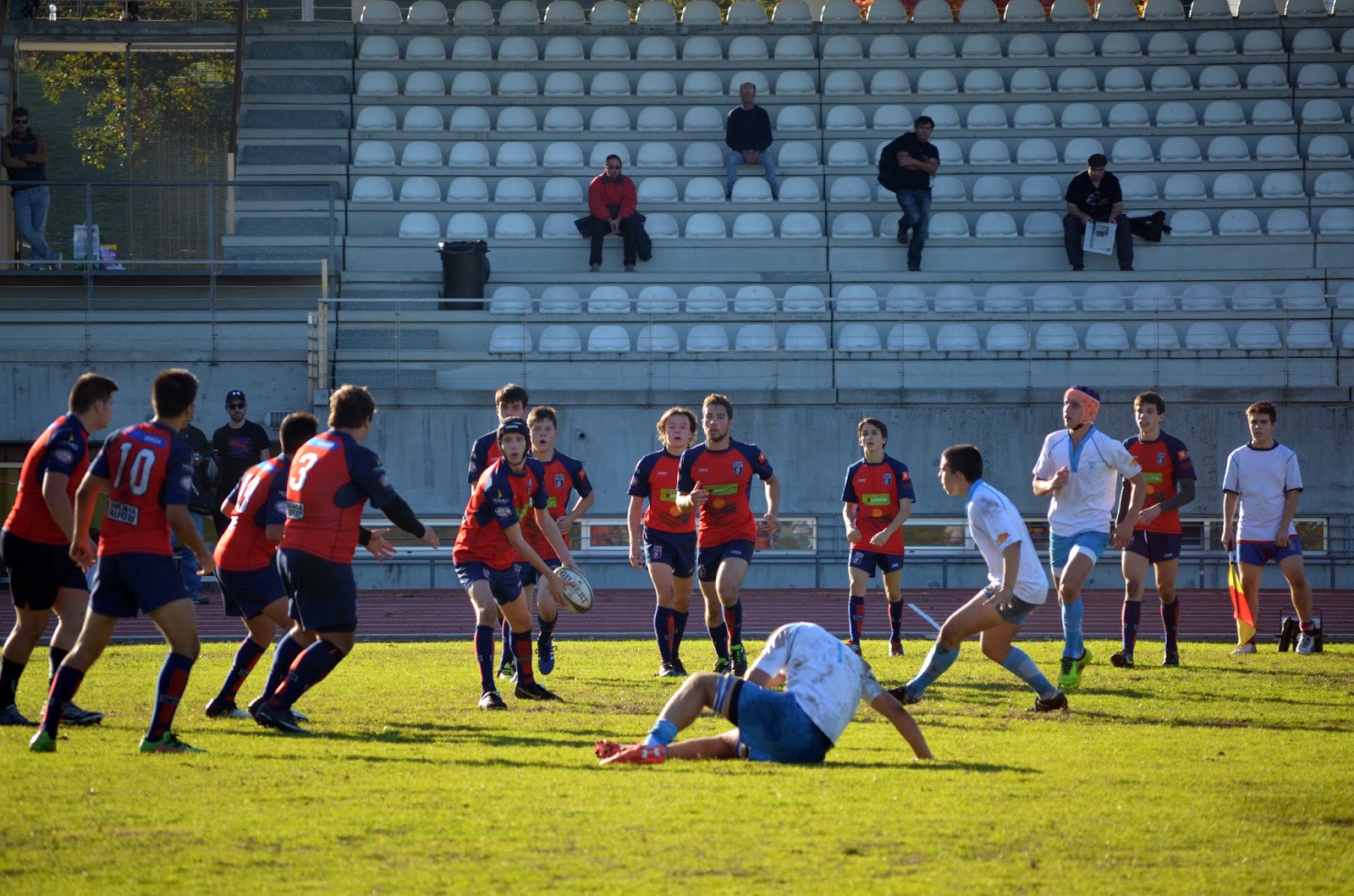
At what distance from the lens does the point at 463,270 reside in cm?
2283

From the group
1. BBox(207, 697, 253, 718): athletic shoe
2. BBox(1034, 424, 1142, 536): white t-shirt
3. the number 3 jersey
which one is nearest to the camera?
the number 3 jersey

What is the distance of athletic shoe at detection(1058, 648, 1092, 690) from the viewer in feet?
35.2

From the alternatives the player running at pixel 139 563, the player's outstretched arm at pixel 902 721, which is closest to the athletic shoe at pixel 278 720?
the player running at pixel 139 563

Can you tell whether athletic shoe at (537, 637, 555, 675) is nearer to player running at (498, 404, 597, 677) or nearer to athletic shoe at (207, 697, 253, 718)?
player running at (498, 404, 597, 677)

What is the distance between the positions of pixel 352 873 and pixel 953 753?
3715 millimetres

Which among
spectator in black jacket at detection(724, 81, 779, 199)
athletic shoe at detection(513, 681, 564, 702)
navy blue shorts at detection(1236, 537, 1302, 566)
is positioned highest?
spectator in black jacket at detection(724, 81, 779, 199)

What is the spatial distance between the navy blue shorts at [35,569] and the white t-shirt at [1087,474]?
667cm

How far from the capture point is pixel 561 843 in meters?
5.77

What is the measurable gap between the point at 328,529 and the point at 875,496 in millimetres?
6694

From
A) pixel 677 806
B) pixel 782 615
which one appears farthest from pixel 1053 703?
pixel 782 615

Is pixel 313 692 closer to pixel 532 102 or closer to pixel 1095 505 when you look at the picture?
pixel 1095 505

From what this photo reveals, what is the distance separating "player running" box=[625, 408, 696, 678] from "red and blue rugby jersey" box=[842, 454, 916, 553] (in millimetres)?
1961

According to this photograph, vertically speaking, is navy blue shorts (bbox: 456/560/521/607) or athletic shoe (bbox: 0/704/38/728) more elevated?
navy blue shorts (bbox: 456/560/521/607)

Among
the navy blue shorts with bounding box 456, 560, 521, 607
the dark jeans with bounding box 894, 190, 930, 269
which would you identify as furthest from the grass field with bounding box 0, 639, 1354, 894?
the dark jeans with bounding box 894, 190, 930, 269
